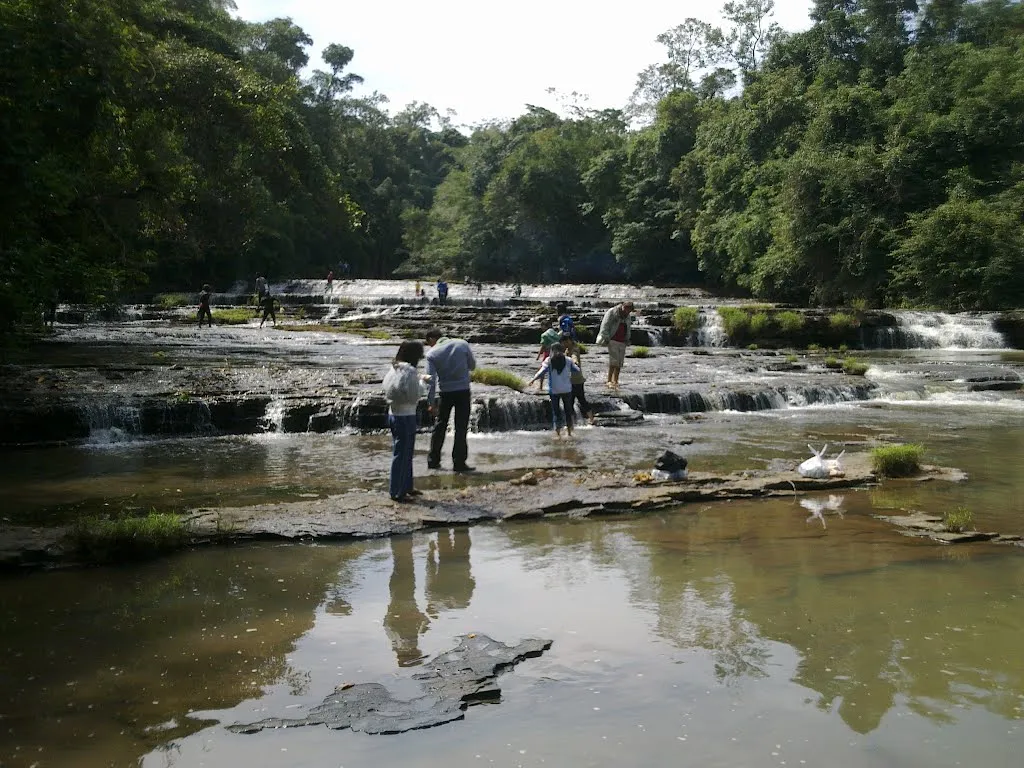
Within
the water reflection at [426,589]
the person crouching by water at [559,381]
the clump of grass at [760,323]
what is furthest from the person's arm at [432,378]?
the clump of grass at [760,323]

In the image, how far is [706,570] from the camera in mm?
6883

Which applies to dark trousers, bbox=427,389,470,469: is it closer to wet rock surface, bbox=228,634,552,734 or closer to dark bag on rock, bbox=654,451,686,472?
dark bag on rock, bbox=654,451,686,472

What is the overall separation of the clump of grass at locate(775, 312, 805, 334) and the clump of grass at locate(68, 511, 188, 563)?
2567 centimetres

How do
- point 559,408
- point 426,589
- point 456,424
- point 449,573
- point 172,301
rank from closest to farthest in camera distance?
point 426,589
point 449,573
point 456,424
point 559,408
point 172,301

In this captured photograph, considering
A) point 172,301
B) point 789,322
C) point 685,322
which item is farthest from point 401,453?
point 172,301

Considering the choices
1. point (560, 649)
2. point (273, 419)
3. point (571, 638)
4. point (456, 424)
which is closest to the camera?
point (560, 649)

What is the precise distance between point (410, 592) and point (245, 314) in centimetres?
3063

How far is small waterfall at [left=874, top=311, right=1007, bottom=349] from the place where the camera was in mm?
29812

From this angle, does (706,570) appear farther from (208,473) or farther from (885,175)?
(885,175)

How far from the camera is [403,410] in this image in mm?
8820

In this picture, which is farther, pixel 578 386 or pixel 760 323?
pixel 760 323

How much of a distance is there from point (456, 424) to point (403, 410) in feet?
7.17

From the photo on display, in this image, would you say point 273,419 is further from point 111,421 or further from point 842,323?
point 842,323

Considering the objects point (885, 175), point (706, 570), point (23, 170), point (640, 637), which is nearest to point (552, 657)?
point (640, 637)
